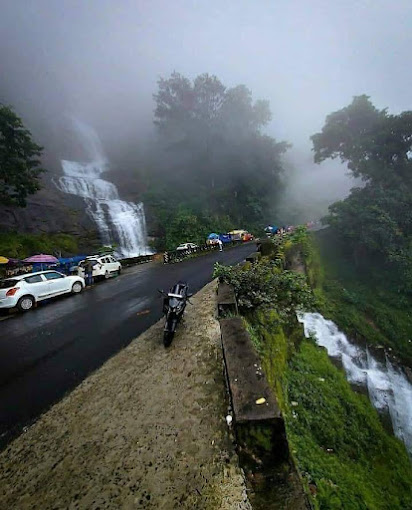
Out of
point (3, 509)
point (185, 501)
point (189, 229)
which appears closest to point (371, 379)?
point (185, 501)

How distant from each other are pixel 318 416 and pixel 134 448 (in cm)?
436

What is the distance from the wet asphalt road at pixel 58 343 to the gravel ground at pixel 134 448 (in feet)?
1.75

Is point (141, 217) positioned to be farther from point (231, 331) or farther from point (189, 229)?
point (231, 331)

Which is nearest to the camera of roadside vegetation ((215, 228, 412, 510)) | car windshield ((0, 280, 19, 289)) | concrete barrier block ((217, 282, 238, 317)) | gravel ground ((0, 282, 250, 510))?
gravel ground ((0, 282, 250, 510))

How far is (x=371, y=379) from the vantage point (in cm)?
1138

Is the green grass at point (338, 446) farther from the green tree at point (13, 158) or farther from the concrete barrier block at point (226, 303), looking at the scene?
the green tree at point (13, 158)

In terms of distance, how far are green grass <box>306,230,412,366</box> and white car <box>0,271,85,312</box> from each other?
1330 cm

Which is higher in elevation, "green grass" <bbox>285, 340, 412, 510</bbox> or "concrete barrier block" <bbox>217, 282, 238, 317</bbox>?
"concrete barrier block" <bbox>217, 282, 238, 317</bbox>

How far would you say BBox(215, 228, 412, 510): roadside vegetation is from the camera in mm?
3992

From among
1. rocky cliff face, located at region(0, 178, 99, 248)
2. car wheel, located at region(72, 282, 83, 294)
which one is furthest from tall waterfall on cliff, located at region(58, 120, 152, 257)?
car wheel, located at region(72, 282, 83, 294)

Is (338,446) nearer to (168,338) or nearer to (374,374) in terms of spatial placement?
(168,338)

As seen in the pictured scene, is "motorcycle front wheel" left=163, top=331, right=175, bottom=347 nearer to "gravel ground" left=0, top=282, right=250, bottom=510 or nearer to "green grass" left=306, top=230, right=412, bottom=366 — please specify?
"gravel ground" left=0, top=282, right=250, bottom=510

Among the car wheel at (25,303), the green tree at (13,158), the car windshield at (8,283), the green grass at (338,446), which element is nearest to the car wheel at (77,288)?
the car wheel at (25,303)

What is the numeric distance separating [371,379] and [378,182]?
20.8 meters
